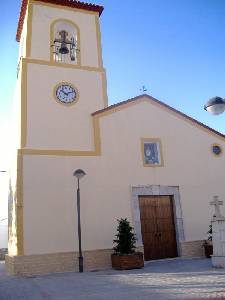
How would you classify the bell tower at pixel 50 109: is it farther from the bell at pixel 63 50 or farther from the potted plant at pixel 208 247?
the potted plant at pixel 208 247

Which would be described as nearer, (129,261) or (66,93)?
(129,261)

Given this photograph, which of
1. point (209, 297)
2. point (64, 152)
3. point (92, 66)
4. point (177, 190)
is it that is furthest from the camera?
point (92, 66)

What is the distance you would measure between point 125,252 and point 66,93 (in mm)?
7494

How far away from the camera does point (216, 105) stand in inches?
234

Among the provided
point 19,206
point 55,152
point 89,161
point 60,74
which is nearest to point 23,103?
point 60,74

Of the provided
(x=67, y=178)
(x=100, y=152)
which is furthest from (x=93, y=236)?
(x=100, y=152)

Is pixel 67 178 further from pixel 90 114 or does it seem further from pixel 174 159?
pixel 174 159

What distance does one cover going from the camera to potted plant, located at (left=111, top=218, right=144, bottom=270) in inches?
491

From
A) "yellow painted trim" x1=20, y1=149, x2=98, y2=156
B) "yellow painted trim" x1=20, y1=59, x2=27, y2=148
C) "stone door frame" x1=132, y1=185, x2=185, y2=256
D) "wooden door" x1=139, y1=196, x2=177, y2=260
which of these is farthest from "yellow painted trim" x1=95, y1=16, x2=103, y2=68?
"wooden door" x1=139, y1=196, x2=177, y2=260

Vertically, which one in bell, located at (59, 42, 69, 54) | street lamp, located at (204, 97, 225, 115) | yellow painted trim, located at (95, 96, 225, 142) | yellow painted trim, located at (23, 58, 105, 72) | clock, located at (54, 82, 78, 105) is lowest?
street lamp, located at (204, 97, 225, 115)

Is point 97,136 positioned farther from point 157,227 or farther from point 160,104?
point 157,227

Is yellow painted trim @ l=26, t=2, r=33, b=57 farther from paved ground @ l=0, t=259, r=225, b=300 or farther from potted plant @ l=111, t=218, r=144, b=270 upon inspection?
paved ground @ l=0, t=259, r=225, b=300

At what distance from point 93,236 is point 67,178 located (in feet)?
8.37

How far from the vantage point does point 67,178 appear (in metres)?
14.1
